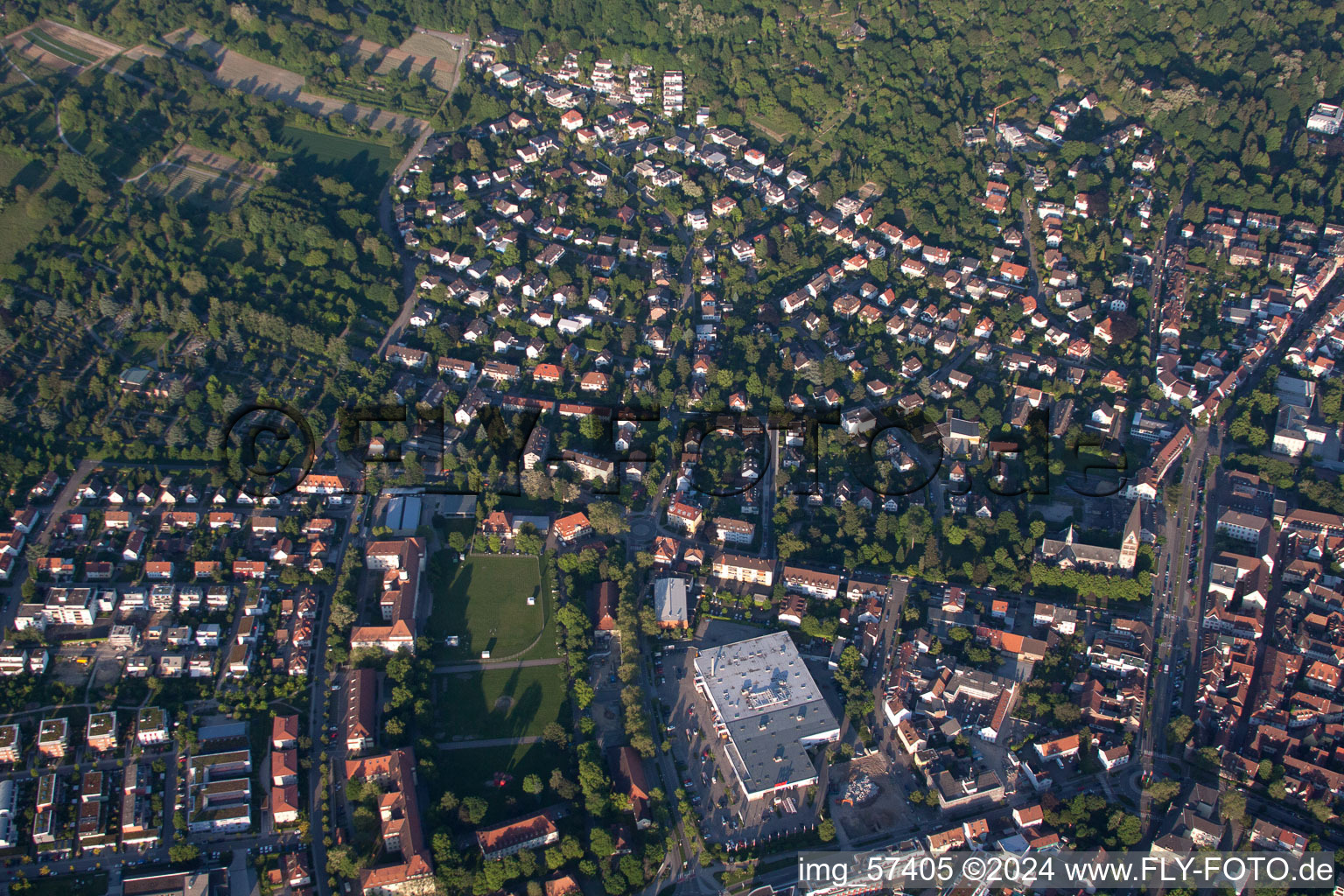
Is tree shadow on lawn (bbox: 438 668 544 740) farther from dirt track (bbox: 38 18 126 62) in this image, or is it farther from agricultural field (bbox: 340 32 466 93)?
dirt track (bbox: 38 18 126 62)

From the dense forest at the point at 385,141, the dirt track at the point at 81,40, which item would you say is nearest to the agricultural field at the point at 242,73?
the dense forest at the point at 385,141

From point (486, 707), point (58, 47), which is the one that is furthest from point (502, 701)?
point (58, 47)

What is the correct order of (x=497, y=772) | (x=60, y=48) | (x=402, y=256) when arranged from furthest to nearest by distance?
(x=60, y=48) < (x=402, y=256) < (x=497, y=772)

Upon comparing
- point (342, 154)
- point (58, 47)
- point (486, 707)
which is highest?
point (58, 47)

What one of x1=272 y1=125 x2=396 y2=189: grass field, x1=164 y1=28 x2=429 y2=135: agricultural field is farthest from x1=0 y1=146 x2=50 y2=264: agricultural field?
x1=164 y1=28 x2=429 y2=135: agricultural field

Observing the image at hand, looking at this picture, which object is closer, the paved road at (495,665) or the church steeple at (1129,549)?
the paved road at (495,665)

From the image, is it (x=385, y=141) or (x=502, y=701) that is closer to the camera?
(x=502, y=701)

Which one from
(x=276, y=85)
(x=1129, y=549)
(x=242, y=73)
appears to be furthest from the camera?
(x=242, y=73)

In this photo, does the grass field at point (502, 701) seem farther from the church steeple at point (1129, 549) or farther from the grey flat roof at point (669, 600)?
the church steeple at point (1129, 549)

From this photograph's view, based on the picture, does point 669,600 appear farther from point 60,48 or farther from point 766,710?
point 60,48
